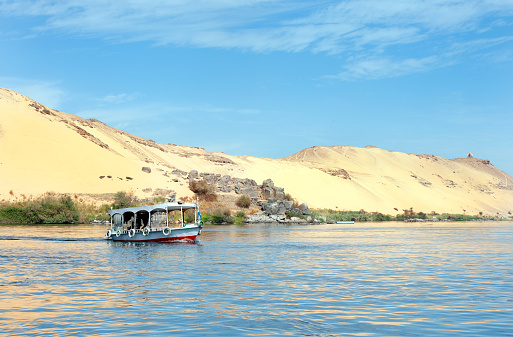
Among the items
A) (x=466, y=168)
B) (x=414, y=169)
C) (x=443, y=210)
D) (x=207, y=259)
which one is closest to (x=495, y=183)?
(x=466, y=168)

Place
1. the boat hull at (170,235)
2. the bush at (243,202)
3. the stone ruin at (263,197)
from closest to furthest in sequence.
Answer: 1. the boat hull at (170,235)
2. the stone ruin at (263,197)
3. the bush at (243,202)

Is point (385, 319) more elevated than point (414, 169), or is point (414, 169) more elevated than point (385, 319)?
point (414, 169)

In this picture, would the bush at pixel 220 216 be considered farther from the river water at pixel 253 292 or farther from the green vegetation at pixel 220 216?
the river water at pixel 253 292

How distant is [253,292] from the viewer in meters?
17.5

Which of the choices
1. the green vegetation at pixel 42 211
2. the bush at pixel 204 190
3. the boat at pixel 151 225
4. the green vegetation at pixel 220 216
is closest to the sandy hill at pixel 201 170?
the bush at pixel 204 190

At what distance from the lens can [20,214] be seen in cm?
5609

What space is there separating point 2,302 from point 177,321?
5371 millimetres

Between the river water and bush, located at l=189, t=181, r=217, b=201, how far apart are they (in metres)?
39.2

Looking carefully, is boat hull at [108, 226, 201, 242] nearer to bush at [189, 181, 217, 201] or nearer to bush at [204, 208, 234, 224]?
bush at [204, 208, 234, 224]

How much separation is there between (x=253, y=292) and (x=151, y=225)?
21.2 m

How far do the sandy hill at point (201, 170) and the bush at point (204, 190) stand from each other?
1.31 metres

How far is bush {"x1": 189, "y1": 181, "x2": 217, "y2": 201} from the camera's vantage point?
70.3 meters

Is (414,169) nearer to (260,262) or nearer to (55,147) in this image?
(55,147)

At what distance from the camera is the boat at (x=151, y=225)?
36031 mm
